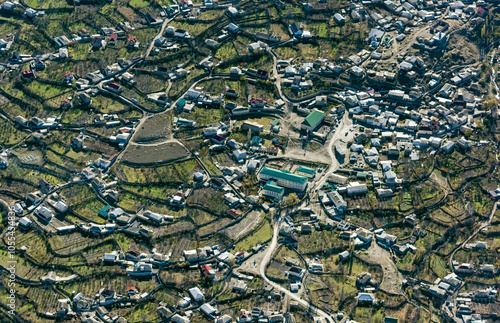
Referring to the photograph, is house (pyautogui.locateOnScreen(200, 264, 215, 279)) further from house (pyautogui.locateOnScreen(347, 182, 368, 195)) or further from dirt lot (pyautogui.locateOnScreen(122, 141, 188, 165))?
house (pyautogui.locateOnScreen(347, 182, 368, 195))

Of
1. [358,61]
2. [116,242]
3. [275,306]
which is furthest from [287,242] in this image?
[358,61]

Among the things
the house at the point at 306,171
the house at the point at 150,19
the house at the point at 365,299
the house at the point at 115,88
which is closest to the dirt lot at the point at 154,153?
the house at the point at 115,88

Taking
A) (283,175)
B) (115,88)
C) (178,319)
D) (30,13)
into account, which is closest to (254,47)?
(115,88)

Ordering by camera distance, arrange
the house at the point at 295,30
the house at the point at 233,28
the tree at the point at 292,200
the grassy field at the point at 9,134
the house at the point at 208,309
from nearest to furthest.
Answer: the house at the point at 208,309 < the tree at the point at 292,200 < the grassy field at the point at 9,134 < the house at the point at 295,30 < the house at the point at 233,28

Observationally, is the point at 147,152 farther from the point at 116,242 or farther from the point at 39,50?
the point at 39,50

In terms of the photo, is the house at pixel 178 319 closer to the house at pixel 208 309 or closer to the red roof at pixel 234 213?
the house at pixel 208 309

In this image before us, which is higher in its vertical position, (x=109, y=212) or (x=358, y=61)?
(x=358, y=61)
